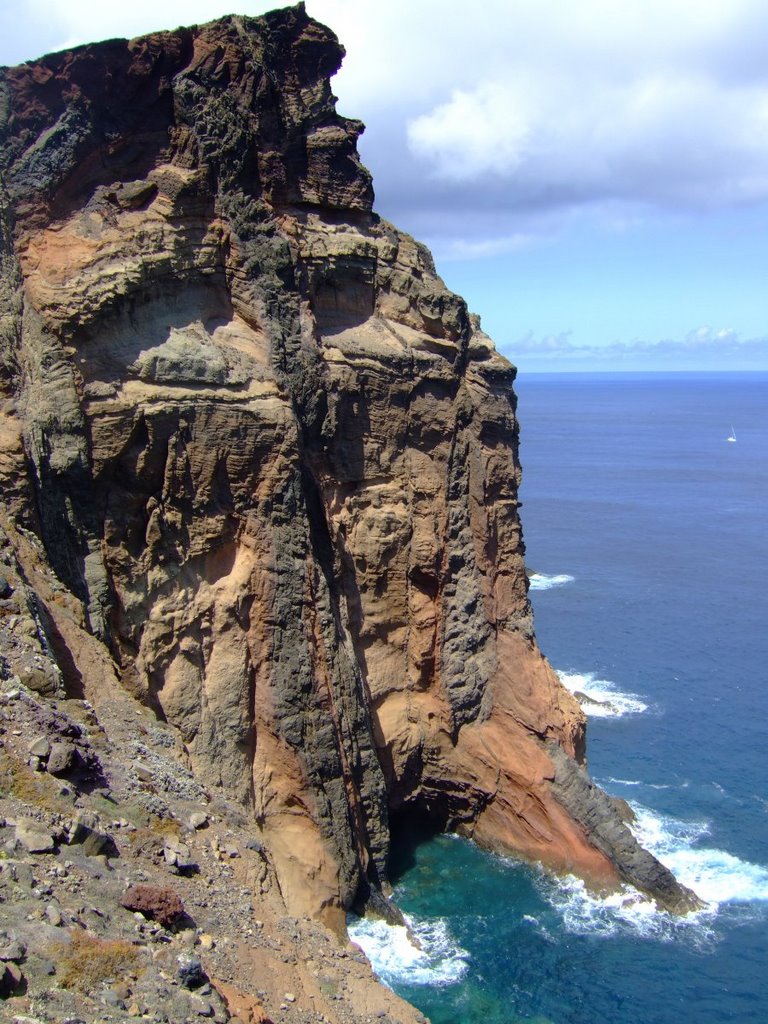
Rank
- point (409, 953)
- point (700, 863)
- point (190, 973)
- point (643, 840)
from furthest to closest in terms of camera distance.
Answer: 1. point (643, 840)
2. point (700, 863)
3. point (409, 953)
4. point (190, 973)

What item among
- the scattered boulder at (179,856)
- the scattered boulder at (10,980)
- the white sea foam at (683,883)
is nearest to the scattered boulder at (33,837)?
the scattered boulder at (179,856)

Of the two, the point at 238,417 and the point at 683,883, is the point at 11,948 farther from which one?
the point at 683,883

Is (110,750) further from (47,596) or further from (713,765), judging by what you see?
(713,765)

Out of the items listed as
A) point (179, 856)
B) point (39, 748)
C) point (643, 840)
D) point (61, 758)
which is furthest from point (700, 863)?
point (39, 748)

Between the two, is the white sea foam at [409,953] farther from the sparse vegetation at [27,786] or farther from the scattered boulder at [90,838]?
the sparse vegetation at [27,786]

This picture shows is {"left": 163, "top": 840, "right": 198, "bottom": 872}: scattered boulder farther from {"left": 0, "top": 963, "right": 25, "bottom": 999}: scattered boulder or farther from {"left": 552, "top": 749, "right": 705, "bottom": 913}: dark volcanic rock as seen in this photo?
{"left": 552, "top": 749, "right": 705, "bottom": 913}: dark volcanic rock

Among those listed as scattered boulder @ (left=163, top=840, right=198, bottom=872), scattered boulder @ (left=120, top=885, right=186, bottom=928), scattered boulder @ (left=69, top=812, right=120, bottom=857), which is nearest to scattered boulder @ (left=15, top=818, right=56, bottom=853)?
scattered boulder @ (left=69, top=812, right=120, bottom=857)
